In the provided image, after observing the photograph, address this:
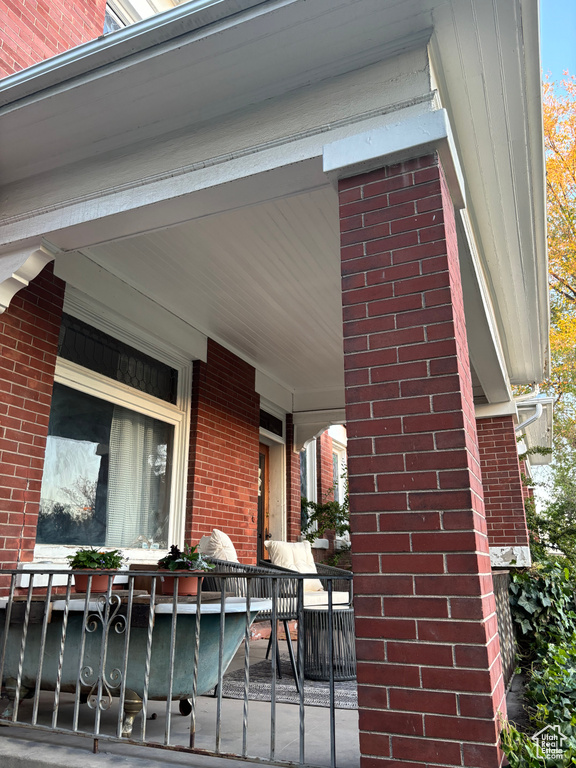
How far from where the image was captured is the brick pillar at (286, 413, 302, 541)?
287 inches

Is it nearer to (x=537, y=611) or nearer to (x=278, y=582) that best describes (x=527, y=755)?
(x=278, y=582)

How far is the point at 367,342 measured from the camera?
2.23 meters

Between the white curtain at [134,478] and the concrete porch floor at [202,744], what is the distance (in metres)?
1.55

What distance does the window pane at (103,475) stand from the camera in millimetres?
3984

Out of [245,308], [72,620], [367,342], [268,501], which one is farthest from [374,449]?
[268,501]

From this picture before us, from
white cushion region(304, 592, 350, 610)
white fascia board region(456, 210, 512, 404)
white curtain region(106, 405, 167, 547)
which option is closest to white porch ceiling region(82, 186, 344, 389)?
white fascia board region(456, 210, 512, 404)

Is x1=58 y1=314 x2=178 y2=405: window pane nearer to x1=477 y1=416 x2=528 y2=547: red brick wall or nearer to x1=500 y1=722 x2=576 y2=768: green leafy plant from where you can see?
x1=477 y1=416 x2=528 y2=547: red brick wall

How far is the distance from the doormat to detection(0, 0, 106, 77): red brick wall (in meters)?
4.21

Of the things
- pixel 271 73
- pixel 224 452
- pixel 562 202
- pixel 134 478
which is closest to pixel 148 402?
pixel 134 478

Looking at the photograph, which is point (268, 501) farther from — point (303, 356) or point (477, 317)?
point (477, 317)

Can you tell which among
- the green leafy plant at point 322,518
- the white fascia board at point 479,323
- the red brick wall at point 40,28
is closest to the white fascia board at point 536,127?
the white fascia board at point 479,323

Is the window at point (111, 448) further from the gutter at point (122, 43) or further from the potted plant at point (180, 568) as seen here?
the gutter at point (122, 43)

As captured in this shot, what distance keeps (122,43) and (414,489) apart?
2.28m

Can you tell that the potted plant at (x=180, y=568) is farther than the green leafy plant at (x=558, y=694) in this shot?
Yes
